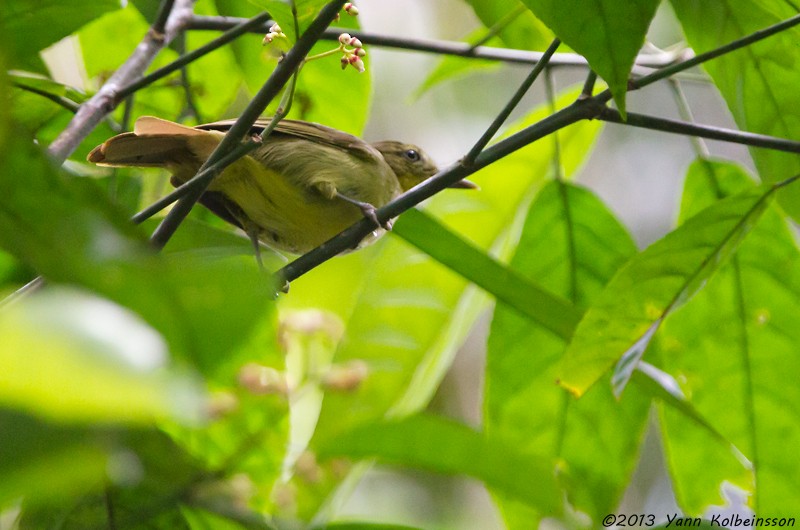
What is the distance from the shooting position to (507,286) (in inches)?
72.5

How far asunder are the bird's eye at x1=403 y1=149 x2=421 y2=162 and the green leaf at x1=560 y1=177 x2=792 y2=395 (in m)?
1.96

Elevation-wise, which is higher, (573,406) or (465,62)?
(465,62)

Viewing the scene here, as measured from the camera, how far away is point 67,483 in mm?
581

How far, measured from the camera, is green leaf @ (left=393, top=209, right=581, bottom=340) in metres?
1.84

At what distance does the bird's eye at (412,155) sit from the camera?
370 centimetres

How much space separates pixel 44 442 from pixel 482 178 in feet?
8.16

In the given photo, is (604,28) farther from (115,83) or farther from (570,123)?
(115,83)

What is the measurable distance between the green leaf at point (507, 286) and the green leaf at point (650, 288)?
0.31 ft

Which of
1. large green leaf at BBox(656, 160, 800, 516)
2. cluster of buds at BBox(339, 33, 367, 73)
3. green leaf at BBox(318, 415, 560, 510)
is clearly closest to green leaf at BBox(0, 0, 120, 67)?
cluster of buds at BBox(339, 33, 367, 73)

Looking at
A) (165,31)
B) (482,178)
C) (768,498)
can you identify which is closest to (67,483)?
(165,31)

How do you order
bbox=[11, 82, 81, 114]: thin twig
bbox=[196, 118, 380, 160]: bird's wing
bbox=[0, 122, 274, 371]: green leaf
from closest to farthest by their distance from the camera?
bbox=[0, 122, 274, 371]: green leaf < bbox=[11, 82, 81, 114]: thin twig < bbox=[196, 118, 380, 160]: bird's wing

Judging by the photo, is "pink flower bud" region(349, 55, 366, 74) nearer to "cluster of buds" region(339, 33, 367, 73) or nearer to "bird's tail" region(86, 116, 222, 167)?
"cluster of buds" region(339, 33, 367, 73)

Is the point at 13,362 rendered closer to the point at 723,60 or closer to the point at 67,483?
the point at 67,483

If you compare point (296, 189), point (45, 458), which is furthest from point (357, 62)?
point (45, 458)
